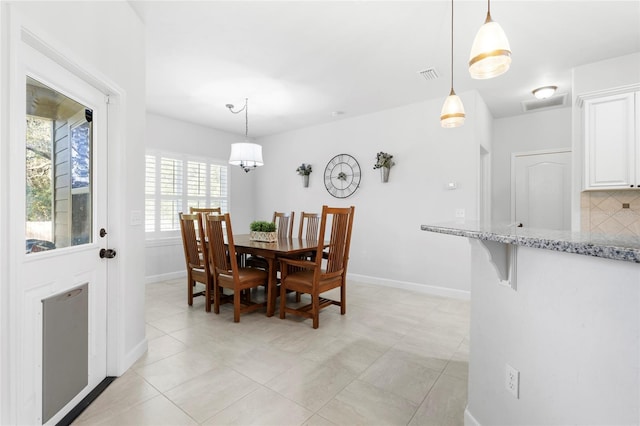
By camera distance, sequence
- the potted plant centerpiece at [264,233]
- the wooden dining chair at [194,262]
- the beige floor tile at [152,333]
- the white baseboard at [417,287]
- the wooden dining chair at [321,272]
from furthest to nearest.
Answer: the white baseboard at [417,287] < the potted plant centerpiece at [264,233] < the wooden dining chair at [194,262] < the wooden dining chair at [321,272] < the beige floor tile at [152,333]

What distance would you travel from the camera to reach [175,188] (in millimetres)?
5070

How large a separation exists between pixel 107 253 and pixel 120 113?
3.15ft

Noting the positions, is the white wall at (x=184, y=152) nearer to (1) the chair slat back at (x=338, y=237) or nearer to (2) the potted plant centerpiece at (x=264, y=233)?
(2) the potted plant centerpiece at (x=264, y=233)

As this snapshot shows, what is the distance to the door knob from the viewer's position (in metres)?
2.00

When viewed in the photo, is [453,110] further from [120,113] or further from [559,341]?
[120,113]

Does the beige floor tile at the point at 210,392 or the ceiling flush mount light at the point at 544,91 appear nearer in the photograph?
the beige floor tile at the point at 210,392

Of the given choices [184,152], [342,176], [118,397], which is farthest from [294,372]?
[184,152]

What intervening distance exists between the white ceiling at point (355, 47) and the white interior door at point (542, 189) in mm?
820

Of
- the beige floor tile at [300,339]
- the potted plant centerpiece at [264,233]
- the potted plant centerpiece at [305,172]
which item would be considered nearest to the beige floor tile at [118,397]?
the beige floor tile at [300,339]

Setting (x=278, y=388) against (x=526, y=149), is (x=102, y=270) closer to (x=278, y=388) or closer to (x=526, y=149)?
(x=278, y=388)

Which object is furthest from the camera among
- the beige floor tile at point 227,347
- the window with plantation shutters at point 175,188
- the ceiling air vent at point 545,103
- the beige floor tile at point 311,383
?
the window with plantation shutters at point 175,188

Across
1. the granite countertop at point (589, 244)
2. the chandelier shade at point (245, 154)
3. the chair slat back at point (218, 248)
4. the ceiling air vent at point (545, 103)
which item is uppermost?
the ceiling air vent at point (545, 103)

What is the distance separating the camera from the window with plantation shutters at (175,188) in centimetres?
478

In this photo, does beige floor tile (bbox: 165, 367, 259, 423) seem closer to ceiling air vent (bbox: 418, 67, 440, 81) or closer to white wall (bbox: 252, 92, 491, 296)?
white wall (bbox: 252, 92, 491, 296)
